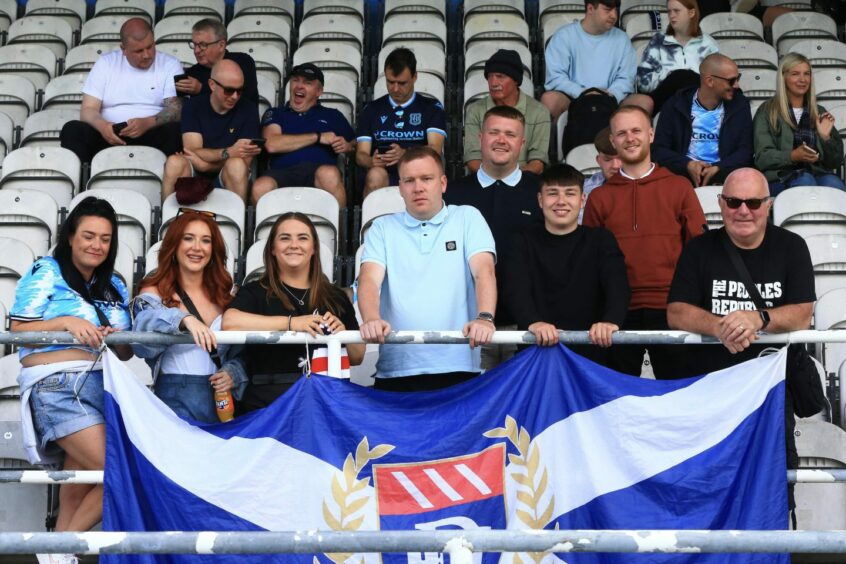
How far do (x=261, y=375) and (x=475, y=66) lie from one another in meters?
5.33

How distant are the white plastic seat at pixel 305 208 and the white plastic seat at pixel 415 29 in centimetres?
293

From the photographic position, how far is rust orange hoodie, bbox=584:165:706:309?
6.07 m

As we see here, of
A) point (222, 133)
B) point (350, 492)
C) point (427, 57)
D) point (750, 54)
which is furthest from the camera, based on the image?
point (427, 57)

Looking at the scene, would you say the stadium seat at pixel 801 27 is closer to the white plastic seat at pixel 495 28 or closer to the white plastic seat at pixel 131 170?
the white plastic seat at pixel 495 28

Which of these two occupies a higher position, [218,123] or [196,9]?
[196,9]

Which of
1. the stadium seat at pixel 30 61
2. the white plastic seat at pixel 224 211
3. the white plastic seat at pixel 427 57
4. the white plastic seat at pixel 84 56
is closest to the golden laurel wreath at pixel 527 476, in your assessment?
the white plastic seat at pixel 224 211

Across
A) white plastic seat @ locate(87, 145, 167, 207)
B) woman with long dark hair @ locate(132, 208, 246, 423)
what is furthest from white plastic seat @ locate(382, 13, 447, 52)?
woman with long dark hair @ locate(132, 208, 246, 423)

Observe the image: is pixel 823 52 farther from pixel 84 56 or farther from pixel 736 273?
pixel 84 56

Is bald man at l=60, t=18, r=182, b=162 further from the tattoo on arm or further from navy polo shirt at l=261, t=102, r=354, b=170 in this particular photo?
navy polo shirt at l=261, t=102, r=354, b=170

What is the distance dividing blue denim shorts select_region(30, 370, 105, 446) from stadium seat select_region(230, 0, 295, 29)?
22.1 ft

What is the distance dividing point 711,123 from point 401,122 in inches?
78.0

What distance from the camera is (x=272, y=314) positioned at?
18.4 ft

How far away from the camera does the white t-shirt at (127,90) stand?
949cm

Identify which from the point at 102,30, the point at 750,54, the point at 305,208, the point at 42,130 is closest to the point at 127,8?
the point at 102,30
